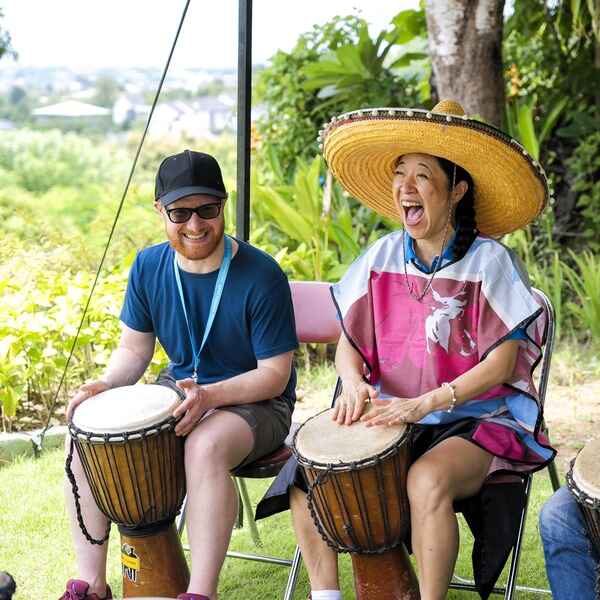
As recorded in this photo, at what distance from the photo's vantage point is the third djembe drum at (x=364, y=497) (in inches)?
115

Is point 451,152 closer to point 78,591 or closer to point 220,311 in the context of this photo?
point 220,311

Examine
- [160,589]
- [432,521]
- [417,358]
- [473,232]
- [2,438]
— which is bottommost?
[2,438]

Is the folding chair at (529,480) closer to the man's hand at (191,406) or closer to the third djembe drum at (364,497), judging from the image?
the third djembe drum at (364,497)

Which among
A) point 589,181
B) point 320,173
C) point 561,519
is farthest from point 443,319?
point 589,181

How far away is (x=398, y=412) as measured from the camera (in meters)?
3.08

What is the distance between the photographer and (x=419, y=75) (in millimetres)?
8312

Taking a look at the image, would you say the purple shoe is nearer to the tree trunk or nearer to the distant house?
the tree trunk

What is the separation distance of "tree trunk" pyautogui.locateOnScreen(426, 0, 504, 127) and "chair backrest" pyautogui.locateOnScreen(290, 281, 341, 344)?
2.83 m

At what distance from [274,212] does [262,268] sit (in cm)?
343

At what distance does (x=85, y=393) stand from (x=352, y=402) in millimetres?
824

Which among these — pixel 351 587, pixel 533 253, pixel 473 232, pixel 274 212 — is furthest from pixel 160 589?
pixel 533 253

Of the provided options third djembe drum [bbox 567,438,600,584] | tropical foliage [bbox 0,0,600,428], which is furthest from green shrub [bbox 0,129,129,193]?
third djembe drum [bbox 567,438,600,584]

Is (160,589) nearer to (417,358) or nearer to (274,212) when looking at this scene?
(417,358)

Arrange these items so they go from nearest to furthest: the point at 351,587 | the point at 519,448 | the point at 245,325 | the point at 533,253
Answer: the point at 519,448 < the point at 245,325 < the point at 351,587 < the point at 533,253
